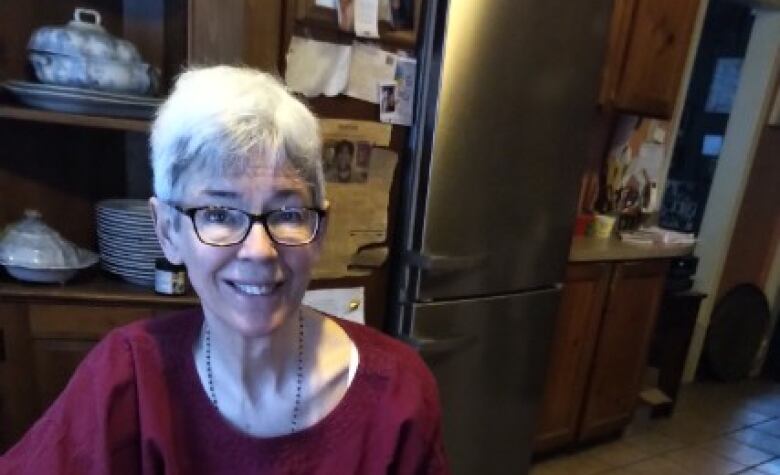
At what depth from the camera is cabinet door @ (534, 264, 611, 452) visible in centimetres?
240

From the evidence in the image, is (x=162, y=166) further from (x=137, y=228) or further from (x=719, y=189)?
(x=719, y=189)

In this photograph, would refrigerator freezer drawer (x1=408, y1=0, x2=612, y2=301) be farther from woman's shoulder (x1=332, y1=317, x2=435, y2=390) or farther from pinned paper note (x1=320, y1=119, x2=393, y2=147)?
woman's shoulder (x1=332, y1=317, x2=435, y2=390)

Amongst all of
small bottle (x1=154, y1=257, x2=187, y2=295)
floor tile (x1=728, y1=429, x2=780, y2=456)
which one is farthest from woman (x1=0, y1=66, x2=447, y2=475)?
floor tile (x1=728, y1=429, x2=780, y2=456)

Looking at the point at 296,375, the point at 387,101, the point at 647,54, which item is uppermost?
the point at 647,54

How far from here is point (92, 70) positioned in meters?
1.38

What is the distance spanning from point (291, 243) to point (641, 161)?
2.62 metres

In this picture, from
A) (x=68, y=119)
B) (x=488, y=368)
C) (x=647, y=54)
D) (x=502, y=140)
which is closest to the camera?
(x=68, y=119)

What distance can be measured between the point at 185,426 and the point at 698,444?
2742 millimetres

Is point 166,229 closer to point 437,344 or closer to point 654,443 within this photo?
point 437,344

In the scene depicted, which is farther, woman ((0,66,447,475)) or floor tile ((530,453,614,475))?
floor tile ((530,453,614,475))

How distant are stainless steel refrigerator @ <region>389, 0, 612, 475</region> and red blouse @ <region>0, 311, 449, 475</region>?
812mm

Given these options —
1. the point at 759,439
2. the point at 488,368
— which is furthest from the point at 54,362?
the point at 759,439

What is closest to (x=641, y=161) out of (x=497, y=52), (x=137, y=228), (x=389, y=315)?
(x=497, y=52)

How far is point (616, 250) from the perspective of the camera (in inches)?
99.3
